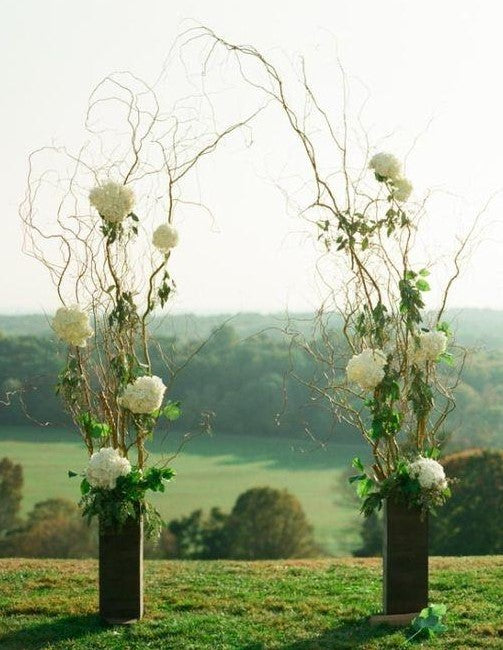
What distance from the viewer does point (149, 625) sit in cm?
582

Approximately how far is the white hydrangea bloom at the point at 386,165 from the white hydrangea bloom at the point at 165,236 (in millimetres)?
1360

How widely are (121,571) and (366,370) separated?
193cm

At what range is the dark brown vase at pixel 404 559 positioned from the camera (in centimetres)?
578

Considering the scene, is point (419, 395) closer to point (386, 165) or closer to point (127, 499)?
point (386, 165)

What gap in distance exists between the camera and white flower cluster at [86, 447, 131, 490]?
5.54 meters

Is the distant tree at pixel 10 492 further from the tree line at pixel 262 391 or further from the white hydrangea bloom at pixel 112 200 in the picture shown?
the white hydrangea bloom at pixel 112 200

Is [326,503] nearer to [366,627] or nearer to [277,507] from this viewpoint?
[277,507]

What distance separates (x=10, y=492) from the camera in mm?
→ 19250

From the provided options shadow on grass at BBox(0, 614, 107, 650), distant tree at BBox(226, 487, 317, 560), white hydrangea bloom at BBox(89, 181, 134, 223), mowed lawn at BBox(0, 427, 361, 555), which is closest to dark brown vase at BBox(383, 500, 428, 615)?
shadow on grass at BBox(0, 614, 107, 650)

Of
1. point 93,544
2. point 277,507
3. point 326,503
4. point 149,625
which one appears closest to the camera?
point 149,625

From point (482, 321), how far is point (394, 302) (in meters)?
10.8

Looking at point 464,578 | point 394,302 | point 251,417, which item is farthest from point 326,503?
point 394,302

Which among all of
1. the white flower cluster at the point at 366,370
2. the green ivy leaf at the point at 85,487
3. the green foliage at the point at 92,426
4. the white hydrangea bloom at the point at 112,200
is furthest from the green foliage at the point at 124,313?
the white flower cluster at the point at 366,370

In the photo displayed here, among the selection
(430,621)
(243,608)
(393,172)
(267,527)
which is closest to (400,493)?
(430,621)
